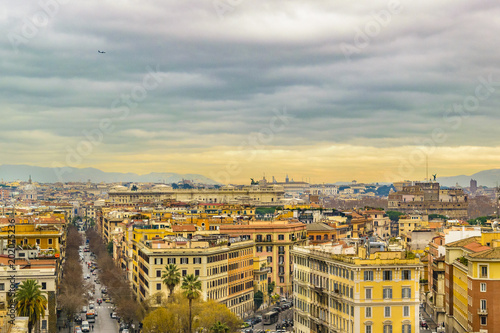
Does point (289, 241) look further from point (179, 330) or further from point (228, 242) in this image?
point (179, 330)

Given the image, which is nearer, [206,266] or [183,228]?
[206,266]

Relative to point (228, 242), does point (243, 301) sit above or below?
below

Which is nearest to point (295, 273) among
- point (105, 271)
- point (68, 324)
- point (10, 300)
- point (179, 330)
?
point (179, 330)

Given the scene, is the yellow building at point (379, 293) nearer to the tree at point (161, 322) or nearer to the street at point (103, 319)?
the tree at point (161, 322)

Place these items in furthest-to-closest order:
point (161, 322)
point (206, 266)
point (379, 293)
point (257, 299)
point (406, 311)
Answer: point (257, 299) → point (206, 266) → point (161, 322) → point (406, 311) → point (379, 293)

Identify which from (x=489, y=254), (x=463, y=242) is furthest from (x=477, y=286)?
(x=463, y=242)

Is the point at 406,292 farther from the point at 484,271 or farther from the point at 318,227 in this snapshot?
the point at 318,227

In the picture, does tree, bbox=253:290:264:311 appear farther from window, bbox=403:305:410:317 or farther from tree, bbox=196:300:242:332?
window, bbox=403:305:410:317

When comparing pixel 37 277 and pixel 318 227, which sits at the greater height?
pixel 318 227
